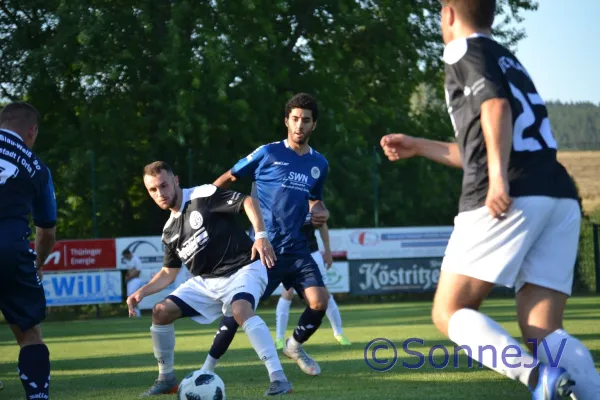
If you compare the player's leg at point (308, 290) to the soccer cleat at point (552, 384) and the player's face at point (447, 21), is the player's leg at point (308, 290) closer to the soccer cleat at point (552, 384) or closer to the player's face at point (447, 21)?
the player's face at point (447, 21)

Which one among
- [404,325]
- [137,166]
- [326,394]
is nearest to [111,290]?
[137,166]

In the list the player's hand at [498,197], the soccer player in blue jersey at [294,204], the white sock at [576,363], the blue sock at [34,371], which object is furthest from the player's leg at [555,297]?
the soccer player in blue jersey at [294,204]

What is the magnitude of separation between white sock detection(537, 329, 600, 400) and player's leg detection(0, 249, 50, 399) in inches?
117

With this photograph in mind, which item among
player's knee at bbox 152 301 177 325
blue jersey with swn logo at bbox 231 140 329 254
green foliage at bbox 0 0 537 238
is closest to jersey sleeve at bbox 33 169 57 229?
player's knee at bbox 152 301 177 325

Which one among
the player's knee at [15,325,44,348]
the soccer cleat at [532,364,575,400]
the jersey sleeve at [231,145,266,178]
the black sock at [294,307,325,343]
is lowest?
the black sock at [294,307,325,343]

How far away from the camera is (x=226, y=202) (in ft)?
25.2

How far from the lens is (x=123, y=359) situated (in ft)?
35.3

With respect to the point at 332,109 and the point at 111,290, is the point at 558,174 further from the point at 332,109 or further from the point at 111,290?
the point at 332,109

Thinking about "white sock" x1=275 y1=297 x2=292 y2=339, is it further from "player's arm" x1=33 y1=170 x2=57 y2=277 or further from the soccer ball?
"player's arm" x1=33 y1=170 x2=57 y2=277

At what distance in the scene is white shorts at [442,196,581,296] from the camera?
4.18 m

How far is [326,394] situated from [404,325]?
25.0 ft

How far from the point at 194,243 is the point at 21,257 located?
2061mm

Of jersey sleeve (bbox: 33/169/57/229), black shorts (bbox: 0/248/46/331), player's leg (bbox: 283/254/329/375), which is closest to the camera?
black shorts (bbox: 0/248/46/331)

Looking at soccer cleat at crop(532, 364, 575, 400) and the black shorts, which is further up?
the black shorts
